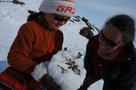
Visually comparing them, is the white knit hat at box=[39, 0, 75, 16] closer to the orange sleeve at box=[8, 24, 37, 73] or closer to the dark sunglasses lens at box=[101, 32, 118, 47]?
the orange sleeve at box=[8, 24, 37, 73]

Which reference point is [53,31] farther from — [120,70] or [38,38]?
[120,70]

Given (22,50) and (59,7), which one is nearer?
(22,50)

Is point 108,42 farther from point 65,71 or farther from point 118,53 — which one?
point 65,71

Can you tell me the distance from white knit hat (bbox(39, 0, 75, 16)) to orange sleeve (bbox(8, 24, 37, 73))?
316 millimetres

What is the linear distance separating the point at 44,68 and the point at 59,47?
0.40m

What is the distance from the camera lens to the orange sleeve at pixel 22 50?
306cm

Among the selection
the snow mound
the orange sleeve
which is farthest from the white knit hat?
the snow mound

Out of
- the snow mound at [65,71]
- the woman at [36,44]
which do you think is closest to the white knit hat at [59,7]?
the woman at [36,44]

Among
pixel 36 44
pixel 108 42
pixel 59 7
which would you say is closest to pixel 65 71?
pixel 36 44

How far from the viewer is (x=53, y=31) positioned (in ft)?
11.0

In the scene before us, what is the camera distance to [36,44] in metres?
3.16

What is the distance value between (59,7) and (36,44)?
1.44 feet

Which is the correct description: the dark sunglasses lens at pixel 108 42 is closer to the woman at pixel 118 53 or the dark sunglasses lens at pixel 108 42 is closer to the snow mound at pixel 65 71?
the woman at pixel 118 53

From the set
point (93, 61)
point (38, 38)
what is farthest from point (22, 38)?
point (93, 61)
